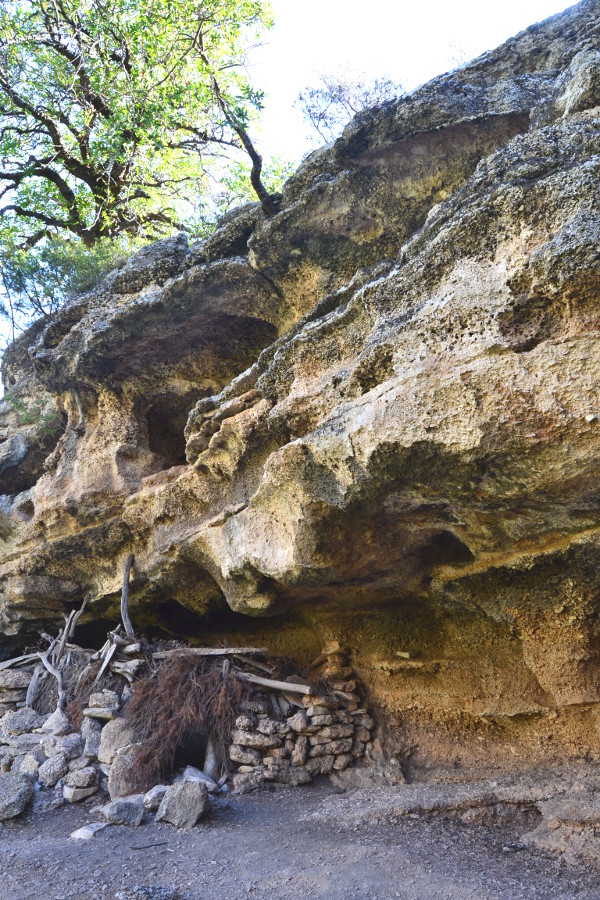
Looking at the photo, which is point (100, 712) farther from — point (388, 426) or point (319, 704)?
point (388, 426)

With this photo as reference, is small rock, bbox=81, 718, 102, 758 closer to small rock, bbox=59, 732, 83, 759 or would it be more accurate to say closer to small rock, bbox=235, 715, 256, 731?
small rock, bbox=59, 732, 83, 759

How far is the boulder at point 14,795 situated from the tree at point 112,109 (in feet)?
23.9

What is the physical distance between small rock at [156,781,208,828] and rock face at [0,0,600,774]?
5.26ft

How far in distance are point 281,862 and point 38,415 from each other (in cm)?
602

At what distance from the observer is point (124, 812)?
4.66 m

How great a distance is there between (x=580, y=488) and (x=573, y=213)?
1.52 m

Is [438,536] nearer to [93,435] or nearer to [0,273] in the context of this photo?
[93,435]

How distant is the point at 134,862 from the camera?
398cm

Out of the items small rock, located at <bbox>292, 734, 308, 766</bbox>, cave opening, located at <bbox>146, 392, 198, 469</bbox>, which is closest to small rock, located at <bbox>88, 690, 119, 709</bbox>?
small rock, located at <bbox>292, 734, 308, 766</bbox>

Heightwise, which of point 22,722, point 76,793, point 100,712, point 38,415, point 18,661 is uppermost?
point 38,415

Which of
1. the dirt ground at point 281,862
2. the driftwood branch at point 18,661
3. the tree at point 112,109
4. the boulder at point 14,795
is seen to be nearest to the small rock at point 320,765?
the dirt ground at point 281,862

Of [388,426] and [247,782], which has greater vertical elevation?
[388,426]

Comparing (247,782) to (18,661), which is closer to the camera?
(247,782)

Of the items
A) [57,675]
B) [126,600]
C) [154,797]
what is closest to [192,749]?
[154,797]
